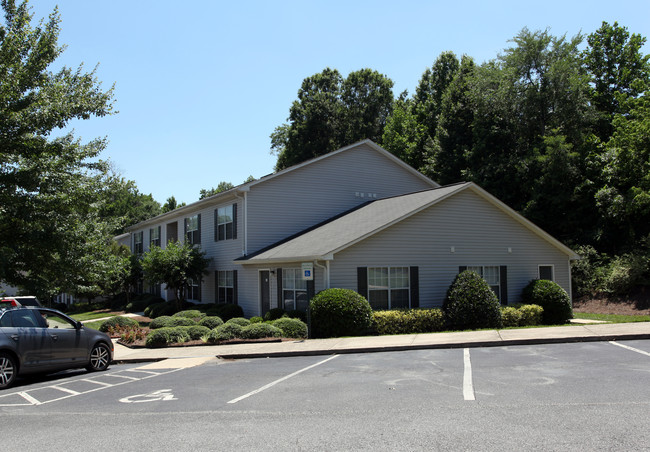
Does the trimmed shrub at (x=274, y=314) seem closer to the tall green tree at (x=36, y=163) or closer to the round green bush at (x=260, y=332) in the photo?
the round green bush at (x=260, y=332)

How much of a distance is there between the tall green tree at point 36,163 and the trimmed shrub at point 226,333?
5150mm

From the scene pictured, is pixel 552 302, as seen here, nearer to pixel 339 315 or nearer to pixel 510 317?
pixel 510 317

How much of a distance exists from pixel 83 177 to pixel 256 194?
7981 millimetres

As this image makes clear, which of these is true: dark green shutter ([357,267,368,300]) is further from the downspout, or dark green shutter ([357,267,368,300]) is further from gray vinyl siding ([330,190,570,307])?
the downspout

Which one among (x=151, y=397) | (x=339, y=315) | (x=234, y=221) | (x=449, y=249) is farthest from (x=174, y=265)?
(x=151, y=397)

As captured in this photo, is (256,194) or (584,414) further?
(256,194)

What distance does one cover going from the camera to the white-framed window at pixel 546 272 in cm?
2269

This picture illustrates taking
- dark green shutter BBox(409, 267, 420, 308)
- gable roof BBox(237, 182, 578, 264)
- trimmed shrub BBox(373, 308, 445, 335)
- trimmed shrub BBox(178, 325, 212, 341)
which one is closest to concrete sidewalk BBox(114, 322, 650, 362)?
trimmed shrub BBox(178, 325, 212, 341)

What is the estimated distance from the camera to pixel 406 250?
1975 cm

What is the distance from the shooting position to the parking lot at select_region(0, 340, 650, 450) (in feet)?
20.1

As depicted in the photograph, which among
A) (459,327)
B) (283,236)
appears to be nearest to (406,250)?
(459,327)

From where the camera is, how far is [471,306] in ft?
59.0

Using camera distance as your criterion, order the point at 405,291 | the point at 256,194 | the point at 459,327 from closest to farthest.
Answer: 1. the point at 459,327
2. the point at 405,291
3. the point at 256,194

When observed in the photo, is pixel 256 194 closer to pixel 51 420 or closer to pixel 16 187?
pixel 16 187
